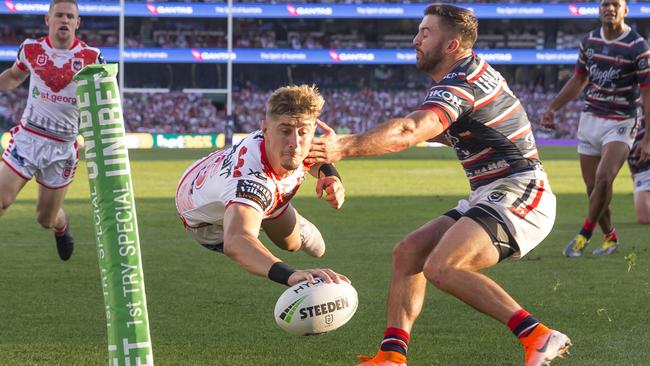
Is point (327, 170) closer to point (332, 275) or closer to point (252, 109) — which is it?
point (332, 275)

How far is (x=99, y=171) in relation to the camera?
4.13 m

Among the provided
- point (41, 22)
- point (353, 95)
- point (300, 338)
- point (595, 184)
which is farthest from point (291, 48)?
point (300, 338)

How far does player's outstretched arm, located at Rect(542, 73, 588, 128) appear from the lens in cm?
1092

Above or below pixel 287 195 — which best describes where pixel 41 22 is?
below

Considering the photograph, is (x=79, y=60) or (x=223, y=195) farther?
(x=79, y=60)

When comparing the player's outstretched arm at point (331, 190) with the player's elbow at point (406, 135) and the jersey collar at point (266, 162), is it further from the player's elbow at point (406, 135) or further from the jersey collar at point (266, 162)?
the player's elbow at point (406, 135)

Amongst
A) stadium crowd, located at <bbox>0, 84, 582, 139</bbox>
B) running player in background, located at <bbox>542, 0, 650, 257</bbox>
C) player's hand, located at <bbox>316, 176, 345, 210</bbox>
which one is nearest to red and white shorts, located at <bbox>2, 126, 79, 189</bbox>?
running player in background, located at <bbox>542, 0, 650, 257</bbox>

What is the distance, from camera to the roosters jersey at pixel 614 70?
11.3 meters

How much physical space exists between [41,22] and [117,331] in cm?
5616

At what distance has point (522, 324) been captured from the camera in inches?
231

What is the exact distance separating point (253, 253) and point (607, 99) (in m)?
7.39

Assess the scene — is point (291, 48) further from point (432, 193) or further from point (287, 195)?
point (287, 195)

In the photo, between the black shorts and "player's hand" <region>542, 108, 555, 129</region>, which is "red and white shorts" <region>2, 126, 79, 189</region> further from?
the black shorts

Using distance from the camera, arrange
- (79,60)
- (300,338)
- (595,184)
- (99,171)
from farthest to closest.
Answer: (595,184), (79,60), (300,338), (99,171)
